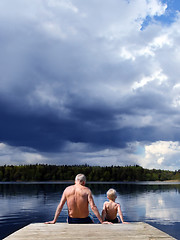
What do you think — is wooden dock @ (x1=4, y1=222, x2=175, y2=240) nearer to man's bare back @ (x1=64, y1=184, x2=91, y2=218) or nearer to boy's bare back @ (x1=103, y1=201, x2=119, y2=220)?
man's bare back @ (x1=64, y1=184, x2=91, y2=218)

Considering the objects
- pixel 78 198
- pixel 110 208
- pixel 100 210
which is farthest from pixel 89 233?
pixel 100 210

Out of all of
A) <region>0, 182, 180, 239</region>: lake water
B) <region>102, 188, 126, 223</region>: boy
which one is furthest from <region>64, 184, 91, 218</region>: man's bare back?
<region>0, 182, 180, 239</region>: lake water

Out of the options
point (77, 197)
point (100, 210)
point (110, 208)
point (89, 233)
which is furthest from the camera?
point (100, 210)

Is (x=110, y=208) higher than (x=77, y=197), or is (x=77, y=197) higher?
(x=77, y=197)

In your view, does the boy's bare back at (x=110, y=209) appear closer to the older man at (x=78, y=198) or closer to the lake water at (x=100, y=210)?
the older man at (x=78, y=198)

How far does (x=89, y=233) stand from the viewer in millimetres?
5566

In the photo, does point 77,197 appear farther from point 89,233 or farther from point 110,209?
point 110,209

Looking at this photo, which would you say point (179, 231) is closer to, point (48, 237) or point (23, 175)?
point (48, 237)

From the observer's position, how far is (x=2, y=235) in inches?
685

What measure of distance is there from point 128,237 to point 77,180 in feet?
7.14

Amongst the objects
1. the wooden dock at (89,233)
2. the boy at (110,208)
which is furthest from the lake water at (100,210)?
the wooden dock at (89,233)

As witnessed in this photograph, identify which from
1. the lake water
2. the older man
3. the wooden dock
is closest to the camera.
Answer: the wooden dock

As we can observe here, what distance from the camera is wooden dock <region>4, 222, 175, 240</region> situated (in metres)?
5.30

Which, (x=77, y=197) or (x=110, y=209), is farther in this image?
(x=110, y=209)
